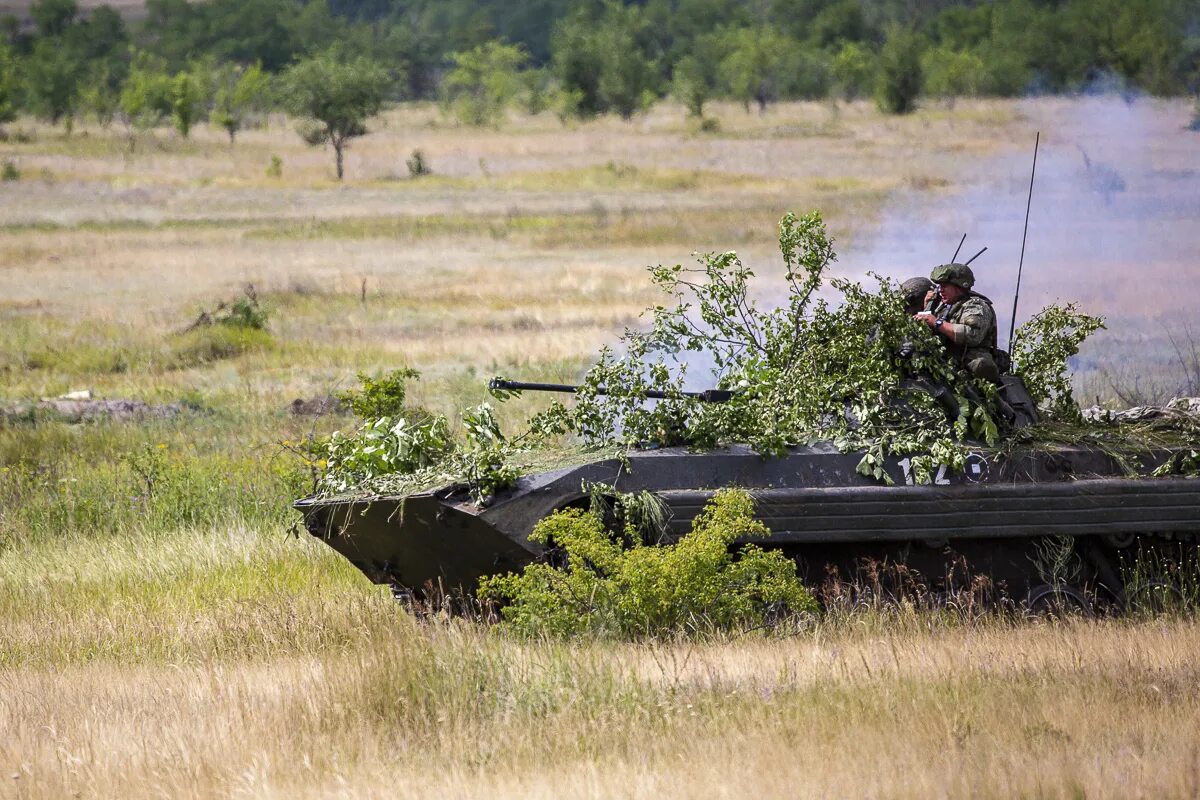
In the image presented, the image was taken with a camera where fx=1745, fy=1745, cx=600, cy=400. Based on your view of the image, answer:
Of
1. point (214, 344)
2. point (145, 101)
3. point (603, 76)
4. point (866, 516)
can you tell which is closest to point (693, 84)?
point (603, 76)

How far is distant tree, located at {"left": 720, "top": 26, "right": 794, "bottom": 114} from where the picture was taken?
8662cm

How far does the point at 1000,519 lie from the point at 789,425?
1.35 meters

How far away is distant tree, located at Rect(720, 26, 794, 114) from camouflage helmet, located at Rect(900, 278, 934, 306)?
7536cm

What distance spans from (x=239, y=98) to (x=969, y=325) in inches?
2829

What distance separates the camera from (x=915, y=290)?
11.0m

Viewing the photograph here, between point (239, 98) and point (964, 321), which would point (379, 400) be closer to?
point (964, 321)

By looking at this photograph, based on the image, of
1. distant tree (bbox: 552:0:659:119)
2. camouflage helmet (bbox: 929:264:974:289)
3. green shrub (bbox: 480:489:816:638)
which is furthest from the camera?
distant tree (bbox: 552:0:659:119)

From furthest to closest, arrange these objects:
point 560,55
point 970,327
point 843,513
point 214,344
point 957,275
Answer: point 560,55 < point 214,344 < point 957,275 < point 970,327 < point 843,513

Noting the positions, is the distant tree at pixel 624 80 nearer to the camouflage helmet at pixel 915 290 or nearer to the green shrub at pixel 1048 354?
the green shrub at pixel 1048 354

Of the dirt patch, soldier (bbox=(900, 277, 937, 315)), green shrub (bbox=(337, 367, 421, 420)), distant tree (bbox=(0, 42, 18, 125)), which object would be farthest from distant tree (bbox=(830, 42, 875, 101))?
green shrub (bbox=(337, 367, 421, 420))

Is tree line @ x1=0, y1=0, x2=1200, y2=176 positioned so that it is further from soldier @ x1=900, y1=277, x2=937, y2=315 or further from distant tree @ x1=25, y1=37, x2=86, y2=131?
soldier @ x1=900, y1=277, x2=937, y2=315

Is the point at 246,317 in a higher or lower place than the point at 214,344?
higher

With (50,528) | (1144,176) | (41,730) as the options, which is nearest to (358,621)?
(41,730)

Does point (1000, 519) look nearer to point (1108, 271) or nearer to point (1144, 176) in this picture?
point (1108, 271)
